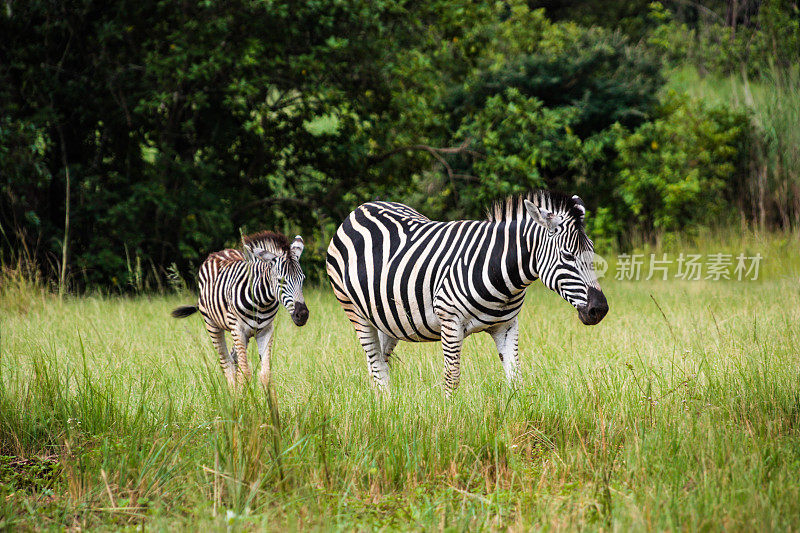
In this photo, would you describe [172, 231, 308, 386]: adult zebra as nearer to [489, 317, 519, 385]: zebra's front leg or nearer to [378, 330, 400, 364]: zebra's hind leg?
[378, 330, 400, 364]: zebra's hind leg

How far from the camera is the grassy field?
339cm

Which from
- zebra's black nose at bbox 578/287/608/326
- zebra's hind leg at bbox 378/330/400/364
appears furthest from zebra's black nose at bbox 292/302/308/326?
zebra's black nose at bbox 578/287/608/326

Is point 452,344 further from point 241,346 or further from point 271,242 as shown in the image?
point 241,346

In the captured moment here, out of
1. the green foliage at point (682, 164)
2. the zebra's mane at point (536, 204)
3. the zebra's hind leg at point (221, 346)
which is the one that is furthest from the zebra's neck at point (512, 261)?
the green foliage at point (682, 164)

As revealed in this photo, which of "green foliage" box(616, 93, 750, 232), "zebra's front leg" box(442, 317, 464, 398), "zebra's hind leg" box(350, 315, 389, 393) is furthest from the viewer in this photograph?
"green foliage" box(616, 93, 750, 232)

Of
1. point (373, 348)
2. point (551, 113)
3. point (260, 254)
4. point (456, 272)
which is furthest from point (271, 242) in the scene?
point (551, 113)

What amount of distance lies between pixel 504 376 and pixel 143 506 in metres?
2.63

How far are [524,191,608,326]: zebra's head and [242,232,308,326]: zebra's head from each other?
1.64 m

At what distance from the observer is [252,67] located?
10.4m

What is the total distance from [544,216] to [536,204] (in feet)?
0.95

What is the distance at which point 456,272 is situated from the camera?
16.2 ft

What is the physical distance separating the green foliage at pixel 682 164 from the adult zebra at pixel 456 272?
7.97m

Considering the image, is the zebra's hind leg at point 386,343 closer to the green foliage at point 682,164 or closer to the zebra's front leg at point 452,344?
the zebra's front leg at point 452,344

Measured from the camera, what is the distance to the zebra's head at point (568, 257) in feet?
14.4
